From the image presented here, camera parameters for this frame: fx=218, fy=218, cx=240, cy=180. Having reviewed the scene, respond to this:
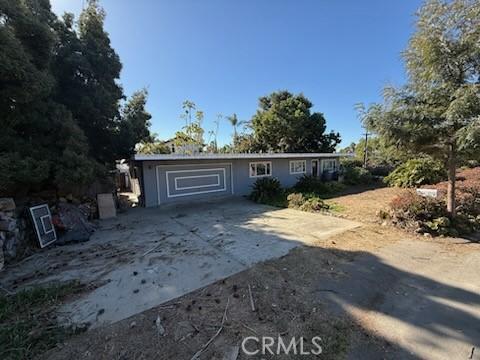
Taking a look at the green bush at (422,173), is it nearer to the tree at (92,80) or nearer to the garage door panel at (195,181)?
the garage door panel at (195,181)

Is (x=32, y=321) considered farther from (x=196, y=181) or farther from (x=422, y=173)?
(x=422, y=173)

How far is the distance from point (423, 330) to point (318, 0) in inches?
351

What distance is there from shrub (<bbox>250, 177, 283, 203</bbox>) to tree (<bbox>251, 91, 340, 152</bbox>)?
11019mm

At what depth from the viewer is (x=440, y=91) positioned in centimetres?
472

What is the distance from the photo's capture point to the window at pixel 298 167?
14.1 metres

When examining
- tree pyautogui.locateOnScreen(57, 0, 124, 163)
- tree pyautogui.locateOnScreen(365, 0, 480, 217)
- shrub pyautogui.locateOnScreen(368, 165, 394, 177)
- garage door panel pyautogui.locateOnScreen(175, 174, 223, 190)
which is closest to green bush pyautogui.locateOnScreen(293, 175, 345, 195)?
garage door panel pyautogui.locateOnScreen(175, 174, 223, 190)

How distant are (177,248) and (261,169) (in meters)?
8.76

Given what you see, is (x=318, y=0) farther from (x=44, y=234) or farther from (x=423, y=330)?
(x=44, y=234)

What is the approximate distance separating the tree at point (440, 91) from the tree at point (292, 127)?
50.3ft

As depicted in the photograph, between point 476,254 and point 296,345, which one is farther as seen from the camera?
point 476,254

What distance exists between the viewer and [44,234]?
201 inches

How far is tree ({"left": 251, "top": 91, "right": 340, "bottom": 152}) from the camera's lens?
66.7ft

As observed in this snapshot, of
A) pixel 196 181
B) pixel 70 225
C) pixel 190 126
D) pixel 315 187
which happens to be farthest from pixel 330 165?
pixel 70 225

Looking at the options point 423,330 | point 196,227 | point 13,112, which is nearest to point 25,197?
point 13,112
